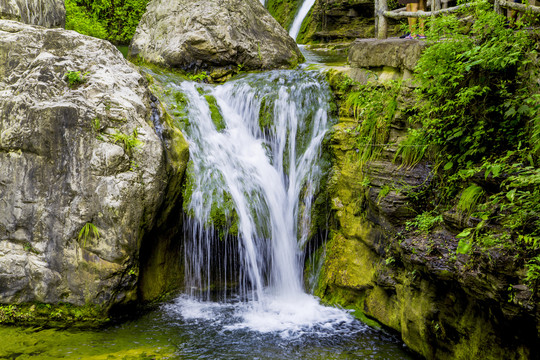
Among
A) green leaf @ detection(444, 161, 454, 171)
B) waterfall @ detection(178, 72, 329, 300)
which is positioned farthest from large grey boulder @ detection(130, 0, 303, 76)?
green leaf @ detection(444, 161, 454, 171)

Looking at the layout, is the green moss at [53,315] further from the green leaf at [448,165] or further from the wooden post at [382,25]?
the wooden post at [382,25]

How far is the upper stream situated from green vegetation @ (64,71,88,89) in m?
1.84


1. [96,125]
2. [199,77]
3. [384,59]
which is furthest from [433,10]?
[96,125]

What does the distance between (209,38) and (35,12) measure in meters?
3.36

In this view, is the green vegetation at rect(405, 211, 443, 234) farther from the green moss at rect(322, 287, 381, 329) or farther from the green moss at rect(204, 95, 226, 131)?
the green moss at rect(204, 95, 226, 131)

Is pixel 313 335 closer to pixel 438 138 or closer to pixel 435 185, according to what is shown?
pixel 435 185

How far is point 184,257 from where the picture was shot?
648 centimetres

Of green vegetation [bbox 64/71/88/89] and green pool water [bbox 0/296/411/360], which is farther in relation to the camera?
green vegetation [bbox 64/71/88/89]

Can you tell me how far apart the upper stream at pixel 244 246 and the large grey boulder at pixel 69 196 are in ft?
2.07

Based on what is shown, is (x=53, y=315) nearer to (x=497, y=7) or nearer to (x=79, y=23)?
(x=497, y=7)

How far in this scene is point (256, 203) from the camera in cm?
664

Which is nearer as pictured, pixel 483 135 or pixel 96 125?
pixel 483 135

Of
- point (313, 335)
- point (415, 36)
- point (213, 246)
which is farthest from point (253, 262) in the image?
point (415, 36)

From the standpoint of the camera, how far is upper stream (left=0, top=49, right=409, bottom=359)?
16.5 feet
